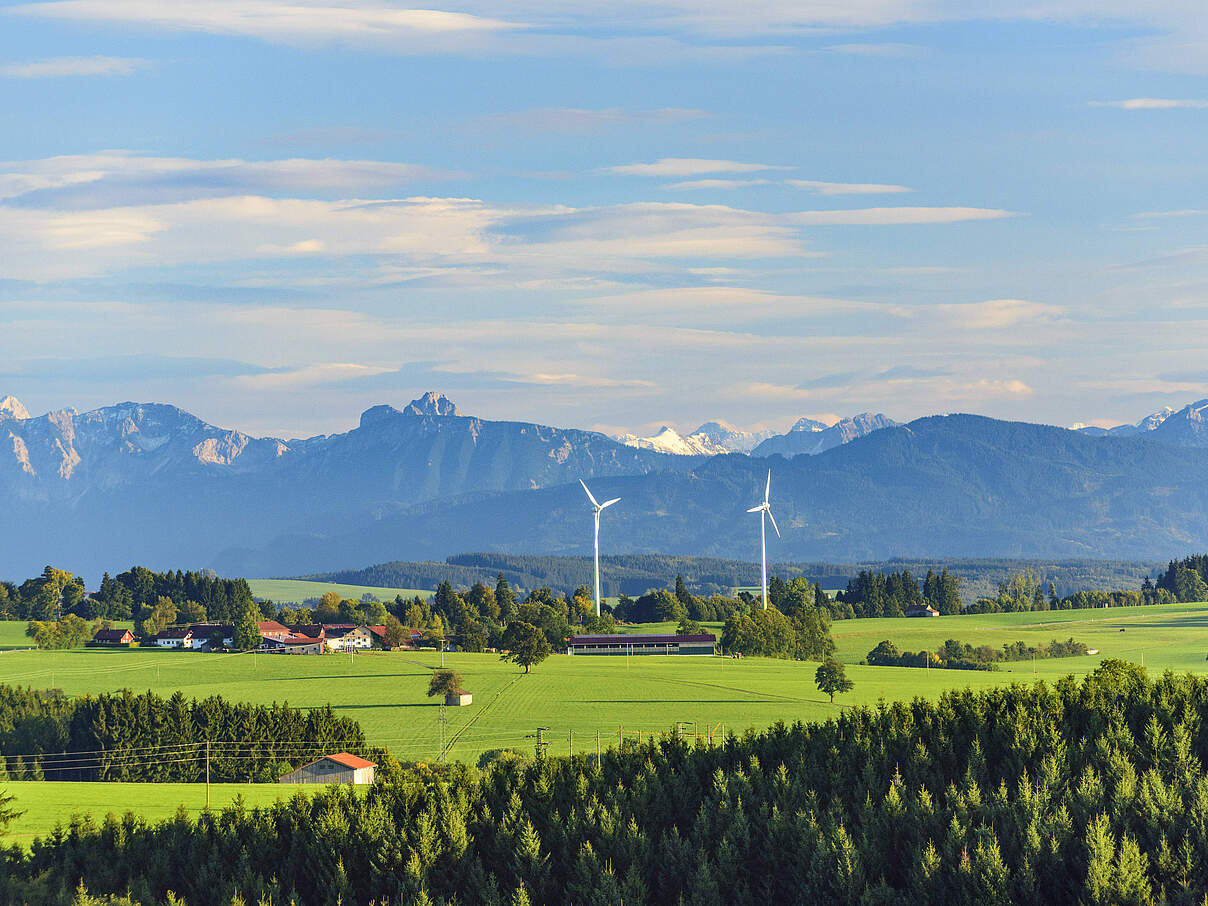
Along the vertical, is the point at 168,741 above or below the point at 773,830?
below

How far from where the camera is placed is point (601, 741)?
150000 mm

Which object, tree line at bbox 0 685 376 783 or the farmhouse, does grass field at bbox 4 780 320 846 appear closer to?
the farmhouse

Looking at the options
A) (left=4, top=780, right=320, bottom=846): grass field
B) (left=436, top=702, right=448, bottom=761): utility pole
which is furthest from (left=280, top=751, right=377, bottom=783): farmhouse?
(left=436, top=702, right=448, bottom=761): utility pole

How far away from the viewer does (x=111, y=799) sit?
4808 inches

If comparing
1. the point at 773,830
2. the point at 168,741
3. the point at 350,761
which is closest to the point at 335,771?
the point at 350,761

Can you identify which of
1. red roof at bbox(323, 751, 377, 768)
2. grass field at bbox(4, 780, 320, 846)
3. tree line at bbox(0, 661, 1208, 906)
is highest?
tree line at bbox(0, 661, 1208, 906)

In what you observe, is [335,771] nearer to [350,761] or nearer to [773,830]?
[350,761]

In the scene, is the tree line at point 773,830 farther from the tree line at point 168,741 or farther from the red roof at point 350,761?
the tree line at point 168,741

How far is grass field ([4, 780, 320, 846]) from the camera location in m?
108

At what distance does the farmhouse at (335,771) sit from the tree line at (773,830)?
4517 centimetres

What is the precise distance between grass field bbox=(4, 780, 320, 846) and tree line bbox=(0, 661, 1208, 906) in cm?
3200

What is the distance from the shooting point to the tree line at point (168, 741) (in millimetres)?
147125

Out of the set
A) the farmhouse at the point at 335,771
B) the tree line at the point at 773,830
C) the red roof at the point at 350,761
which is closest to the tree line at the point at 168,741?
the farmhouse at the point at 335,771

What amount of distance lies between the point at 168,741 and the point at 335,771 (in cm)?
3003
